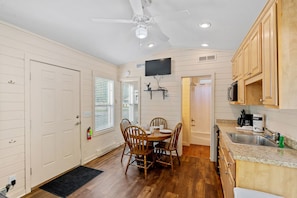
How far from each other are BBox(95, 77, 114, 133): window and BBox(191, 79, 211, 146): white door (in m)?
2.74

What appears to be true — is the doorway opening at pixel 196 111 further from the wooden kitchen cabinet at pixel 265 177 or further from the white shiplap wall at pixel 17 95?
the white shiplap wall at pixel 17 95

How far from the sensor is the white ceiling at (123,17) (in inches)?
75.9

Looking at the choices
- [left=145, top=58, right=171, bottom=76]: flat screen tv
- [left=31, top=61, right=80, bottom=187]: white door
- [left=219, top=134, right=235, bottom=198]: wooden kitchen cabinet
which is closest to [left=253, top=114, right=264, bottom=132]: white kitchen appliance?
[left=219, top=134, right=235, bottom=198]: wooden kitchen cabinet

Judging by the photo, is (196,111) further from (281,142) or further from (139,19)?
(139,19)

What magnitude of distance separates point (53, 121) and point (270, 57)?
331 centimetres

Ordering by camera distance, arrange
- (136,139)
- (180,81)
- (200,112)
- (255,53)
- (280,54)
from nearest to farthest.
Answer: (280,54), (255,53), (136,139), (180,81), (200,112)

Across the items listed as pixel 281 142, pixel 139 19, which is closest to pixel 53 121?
pixel 139 19

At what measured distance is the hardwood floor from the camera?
237cm

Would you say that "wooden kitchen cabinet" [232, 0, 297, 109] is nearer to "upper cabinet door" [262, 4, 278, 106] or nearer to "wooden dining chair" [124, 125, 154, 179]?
"upper cabinet door" [262, 4, 278, 106]

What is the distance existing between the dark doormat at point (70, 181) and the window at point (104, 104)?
105cm

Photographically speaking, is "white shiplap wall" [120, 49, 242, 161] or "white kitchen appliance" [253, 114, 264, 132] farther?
"white shiplap wall" [120, 49, 242, 161]

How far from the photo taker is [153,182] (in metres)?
2.71

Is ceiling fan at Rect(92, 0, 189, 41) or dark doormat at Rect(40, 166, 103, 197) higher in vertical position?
ceiling fan at Rect(92, 0, 189, 41)

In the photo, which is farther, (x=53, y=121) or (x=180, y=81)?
(x=180, y=81)
